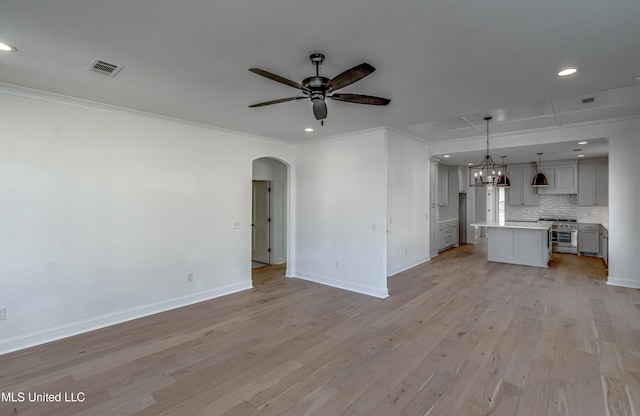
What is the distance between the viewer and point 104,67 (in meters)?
2.68

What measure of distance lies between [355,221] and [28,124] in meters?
4.38

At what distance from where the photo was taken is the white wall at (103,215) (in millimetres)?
3184

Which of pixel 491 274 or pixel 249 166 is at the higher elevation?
pixel 249 166

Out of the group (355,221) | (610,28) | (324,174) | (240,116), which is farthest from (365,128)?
(610,28)

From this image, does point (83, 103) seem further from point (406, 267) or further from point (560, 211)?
point (560, 211)

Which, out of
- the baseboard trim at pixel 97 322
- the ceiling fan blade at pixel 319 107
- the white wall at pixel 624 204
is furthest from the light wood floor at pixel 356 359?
the ceiling fan blade at pixel 319 107

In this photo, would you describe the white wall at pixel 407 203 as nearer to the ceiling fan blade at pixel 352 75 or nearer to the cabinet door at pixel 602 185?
the ceiling fan blade at pixel 352 75

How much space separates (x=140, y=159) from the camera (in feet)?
13.2

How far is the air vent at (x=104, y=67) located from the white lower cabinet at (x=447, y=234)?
7.93m

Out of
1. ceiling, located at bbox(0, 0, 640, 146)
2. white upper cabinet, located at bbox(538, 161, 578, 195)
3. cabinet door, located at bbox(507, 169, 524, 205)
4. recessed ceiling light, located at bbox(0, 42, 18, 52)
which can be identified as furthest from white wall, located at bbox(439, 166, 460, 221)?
recessed ceiling light, located at bbox(0, 42, 18, 52)

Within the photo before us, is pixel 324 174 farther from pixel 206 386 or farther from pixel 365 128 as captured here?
pixel 206 386

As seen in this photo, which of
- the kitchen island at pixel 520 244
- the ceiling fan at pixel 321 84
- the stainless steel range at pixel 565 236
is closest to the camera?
the ceiling fan at pixel 321 84

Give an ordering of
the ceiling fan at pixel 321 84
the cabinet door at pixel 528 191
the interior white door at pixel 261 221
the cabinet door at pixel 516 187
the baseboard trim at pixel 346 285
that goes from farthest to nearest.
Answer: the cabinet door at pixel 516 187 → the cabinet door at pixel 528 191 → the interior white door at pixel 261 221 → the baseboard trim at pixel 346 285 → the ceiling fan at pixel 321 84

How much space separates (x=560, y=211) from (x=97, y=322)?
11093 mm
